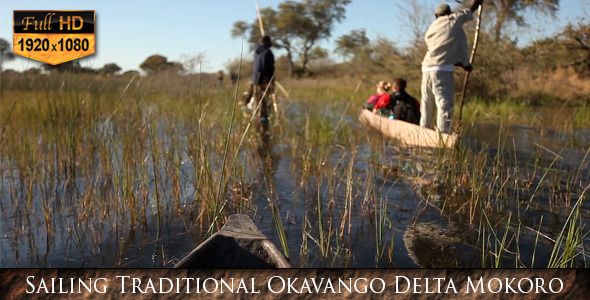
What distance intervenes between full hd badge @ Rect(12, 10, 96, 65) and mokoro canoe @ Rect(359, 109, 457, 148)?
310 centimetres

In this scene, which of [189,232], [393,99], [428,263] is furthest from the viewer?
[393,99]

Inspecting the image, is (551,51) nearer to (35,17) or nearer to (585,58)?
(585,58)

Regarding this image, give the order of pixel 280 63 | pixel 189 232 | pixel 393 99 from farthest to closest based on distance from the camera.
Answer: pixel 280 63 → pixel 393 99 → pixel 189 232

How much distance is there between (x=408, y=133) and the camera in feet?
22.7

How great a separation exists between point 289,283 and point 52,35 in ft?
7.18

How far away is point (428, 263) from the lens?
2.89m

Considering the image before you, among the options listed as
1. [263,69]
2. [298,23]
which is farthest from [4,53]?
[298,23]

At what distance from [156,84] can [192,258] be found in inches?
381

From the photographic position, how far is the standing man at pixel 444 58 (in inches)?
251

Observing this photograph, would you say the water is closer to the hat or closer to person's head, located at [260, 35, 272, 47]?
the hat

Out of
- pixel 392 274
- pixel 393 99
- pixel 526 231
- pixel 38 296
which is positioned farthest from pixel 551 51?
pixel 38 296

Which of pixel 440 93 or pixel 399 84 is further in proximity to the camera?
pixel 399 84

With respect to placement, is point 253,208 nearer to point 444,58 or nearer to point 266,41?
point 444,58

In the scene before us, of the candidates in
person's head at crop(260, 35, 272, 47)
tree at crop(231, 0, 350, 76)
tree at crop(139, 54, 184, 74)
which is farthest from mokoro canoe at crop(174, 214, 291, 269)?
tree at crop(231, 0, 350, 76)
